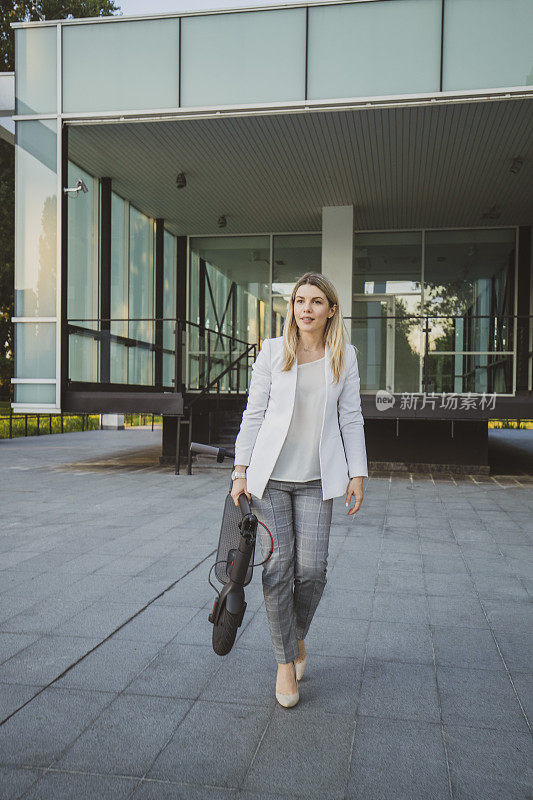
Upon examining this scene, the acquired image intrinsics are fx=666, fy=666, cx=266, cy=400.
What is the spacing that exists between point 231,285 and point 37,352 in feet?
25.3

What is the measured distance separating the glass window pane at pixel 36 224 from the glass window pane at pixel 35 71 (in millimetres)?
350

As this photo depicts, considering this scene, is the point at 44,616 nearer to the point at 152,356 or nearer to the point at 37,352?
the point at 37,352

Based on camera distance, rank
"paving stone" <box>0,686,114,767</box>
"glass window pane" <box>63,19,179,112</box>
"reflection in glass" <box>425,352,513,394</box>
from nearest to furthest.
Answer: "paving stone" <box>0,686,114,767</box> → "glass window pane" <box>63,19,179,112</box> → "reflection in glass" <box>425,352,513,394</box>

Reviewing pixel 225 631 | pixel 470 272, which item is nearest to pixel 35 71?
pixel 470 272

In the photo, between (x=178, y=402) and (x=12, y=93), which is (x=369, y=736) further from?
(x=12, y=93)

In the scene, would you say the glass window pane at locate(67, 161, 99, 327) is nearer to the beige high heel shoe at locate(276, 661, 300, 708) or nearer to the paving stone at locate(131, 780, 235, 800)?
the beige high heel shoe at locate(276, 661, 300, 708)

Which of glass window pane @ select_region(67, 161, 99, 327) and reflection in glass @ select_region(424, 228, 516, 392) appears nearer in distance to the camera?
glass window pane @ select_region(67, 161, 99, 327)

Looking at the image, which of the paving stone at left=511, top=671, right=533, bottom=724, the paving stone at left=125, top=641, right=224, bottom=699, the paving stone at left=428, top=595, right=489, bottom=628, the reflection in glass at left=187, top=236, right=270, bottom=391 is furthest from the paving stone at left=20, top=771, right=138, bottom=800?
the reflection in glass at left=187, top=236, right=270, bottom=391

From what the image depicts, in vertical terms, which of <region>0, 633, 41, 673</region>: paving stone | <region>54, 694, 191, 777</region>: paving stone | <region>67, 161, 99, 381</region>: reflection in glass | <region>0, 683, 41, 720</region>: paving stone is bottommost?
<region>0, 633, 41, 673</region>: paving stone

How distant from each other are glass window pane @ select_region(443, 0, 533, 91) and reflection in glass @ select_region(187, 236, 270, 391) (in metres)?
8.25

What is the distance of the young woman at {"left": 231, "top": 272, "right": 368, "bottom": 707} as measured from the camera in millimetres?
2965

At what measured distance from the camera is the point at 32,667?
10.9 feet

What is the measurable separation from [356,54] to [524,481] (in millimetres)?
7146

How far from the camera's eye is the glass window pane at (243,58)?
9.91m
